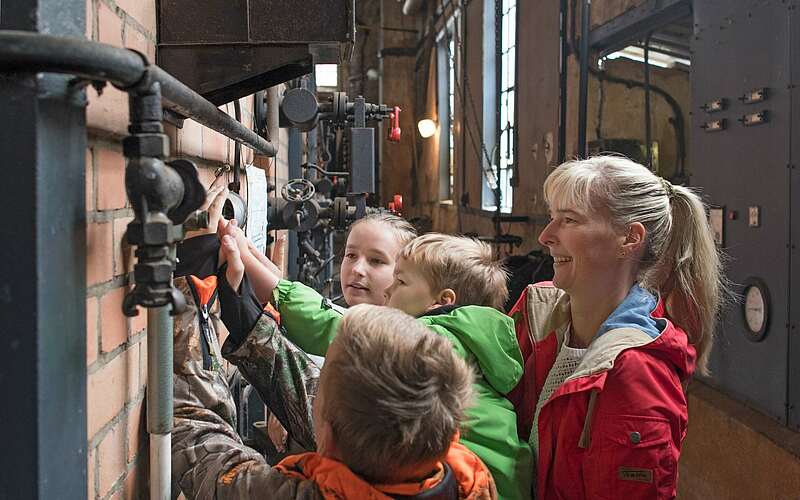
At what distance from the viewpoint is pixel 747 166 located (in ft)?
11.1

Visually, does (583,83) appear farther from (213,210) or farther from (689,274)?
(213,210)

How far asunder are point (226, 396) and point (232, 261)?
0.24 meters

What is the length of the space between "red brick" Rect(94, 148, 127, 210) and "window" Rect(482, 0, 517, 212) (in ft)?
20.3

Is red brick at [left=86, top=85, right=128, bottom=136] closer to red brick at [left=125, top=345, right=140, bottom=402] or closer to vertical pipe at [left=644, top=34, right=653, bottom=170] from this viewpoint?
A: red brick at [left=125, top=345, right=140, bottom=402]

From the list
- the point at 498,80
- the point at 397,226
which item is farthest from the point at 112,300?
the point at 498,80

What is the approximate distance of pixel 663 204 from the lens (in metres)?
1.85

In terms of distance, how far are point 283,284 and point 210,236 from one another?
0.91ft

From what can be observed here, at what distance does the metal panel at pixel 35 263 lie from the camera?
2.38 feet

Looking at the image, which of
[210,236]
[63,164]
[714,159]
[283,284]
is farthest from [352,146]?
[63,164]

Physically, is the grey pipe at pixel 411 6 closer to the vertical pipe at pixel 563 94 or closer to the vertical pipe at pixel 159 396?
the vertical pipe at pixel 563 94

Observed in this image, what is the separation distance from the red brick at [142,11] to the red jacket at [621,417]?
1002 millimetres

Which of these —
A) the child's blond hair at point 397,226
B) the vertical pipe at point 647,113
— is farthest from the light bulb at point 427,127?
the child's blond hair at point 397,226

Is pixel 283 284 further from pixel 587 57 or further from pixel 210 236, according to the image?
pixel 587 57

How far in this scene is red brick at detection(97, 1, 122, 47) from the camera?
3.23ft
